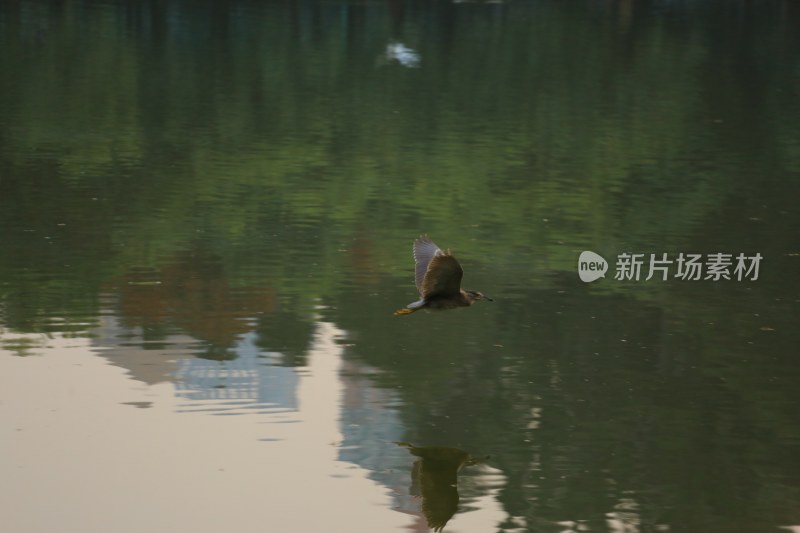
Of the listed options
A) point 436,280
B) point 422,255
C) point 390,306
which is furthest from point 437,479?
point 390,306

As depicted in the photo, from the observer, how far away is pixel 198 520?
28.1 feet

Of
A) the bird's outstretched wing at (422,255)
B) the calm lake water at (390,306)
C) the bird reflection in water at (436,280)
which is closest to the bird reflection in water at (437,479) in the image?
the calm lake water at (390,306)

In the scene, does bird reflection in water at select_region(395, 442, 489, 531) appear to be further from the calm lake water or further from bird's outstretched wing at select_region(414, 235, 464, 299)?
bird's outstretched wing at select_region(414, 235, 464, 299)

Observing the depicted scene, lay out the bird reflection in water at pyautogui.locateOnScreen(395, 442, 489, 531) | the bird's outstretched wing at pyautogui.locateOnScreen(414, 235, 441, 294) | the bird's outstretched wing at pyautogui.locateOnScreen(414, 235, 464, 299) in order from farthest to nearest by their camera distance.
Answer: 1. the bird's outstretched wing at pyautogui.locateOnScreen(414, 235, 441, 294)
2. the bird's outstretched wing at pyautogui.locateOnScreen(414, 235, 464, 299)
3. the bird reflection in water at pyautogui.locateOnScreen(395, 442, 489, 531)

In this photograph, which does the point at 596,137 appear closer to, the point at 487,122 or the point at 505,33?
the point at 487,122

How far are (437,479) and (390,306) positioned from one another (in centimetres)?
369

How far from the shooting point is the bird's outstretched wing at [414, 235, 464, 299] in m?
9.59

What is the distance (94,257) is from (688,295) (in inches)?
222

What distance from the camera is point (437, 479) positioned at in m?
9.16

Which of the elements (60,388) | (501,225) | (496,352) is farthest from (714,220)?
(60,388)

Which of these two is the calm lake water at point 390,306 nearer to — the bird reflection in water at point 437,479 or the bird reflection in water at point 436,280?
the bird reflection in water at point 437,479

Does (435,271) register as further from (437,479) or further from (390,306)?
(390,306)

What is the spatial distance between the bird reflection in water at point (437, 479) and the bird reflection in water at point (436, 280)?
977 mm

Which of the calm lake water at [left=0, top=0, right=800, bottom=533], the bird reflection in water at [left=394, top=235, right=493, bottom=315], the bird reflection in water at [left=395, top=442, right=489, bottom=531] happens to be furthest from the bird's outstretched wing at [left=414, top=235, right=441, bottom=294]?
the bird reflection in water at [left=395, top=442, right=489, bottom=531]
